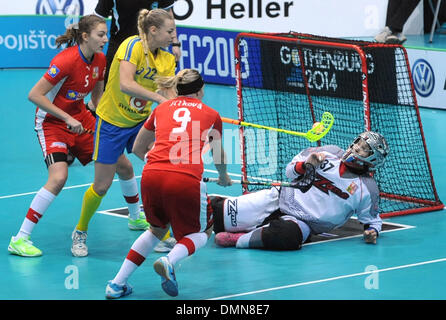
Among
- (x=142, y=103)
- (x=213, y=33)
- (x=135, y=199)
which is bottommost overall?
(x=135, y=199)

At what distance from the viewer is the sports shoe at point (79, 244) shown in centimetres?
773

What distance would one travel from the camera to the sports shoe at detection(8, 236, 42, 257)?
766cm

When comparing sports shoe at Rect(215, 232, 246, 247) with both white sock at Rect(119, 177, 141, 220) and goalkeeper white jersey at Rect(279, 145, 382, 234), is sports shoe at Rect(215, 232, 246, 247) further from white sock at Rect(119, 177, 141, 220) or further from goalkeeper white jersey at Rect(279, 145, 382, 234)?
Answer: white sock at Rect(119, 177, 141, 220)

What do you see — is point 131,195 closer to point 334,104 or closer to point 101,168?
point 101,168

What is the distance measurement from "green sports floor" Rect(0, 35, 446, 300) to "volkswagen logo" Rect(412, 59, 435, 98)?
15.0ft

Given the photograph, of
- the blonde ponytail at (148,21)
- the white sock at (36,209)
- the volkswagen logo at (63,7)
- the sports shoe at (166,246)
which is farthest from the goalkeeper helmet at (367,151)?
the volkswagen logo at (63,7)

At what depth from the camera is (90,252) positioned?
25.8ft

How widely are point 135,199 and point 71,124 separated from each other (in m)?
1.14

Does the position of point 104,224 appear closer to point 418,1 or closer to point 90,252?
point 90,252

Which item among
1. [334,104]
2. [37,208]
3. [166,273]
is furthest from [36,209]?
[334,104]

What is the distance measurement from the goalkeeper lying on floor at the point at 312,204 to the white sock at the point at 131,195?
74 centimetres

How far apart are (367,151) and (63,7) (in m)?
11.5
